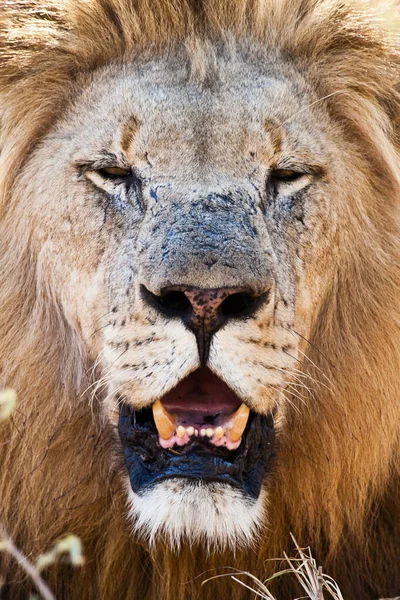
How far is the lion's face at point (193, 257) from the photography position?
10.2ft

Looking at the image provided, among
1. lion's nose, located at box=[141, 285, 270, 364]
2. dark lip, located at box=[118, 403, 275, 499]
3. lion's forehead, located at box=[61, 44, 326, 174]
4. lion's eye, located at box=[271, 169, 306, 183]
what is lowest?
dark lip, located at box=[118, 403, 275, 499]

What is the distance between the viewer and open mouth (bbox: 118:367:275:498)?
125 inches

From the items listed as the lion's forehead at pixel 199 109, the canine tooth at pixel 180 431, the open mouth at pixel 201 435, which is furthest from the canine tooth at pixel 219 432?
the lion's forehead at pixel 199 109

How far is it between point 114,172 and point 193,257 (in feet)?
2.10

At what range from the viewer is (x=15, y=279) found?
3822 mm

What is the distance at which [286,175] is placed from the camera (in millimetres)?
3605

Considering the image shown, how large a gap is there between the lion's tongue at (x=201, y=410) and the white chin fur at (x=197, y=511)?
0.48 feet

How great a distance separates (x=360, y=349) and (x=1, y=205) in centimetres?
144

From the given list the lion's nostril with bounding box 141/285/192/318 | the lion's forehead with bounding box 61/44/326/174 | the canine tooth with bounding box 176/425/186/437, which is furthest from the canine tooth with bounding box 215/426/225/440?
the lion's forehead with bounding box 61/44/326/174

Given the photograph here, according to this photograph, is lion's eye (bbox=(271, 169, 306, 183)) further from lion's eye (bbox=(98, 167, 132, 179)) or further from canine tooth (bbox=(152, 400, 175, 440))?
canine tooth (bbox=(152, 400, 175, 440))

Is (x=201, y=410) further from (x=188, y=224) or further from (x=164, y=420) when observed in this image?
(x=188, y=224)

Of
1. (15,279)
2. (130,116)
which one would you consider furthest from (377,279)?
(15,279)

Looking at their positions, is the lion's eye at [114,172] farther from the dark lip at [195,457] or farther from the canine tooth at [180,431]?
the canine tooth at [180,431]

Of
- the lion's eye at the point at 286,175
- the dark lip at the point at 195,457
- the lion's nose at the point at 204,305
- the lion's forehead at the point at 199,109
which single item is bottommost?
the dark lip at the point at 195,457
